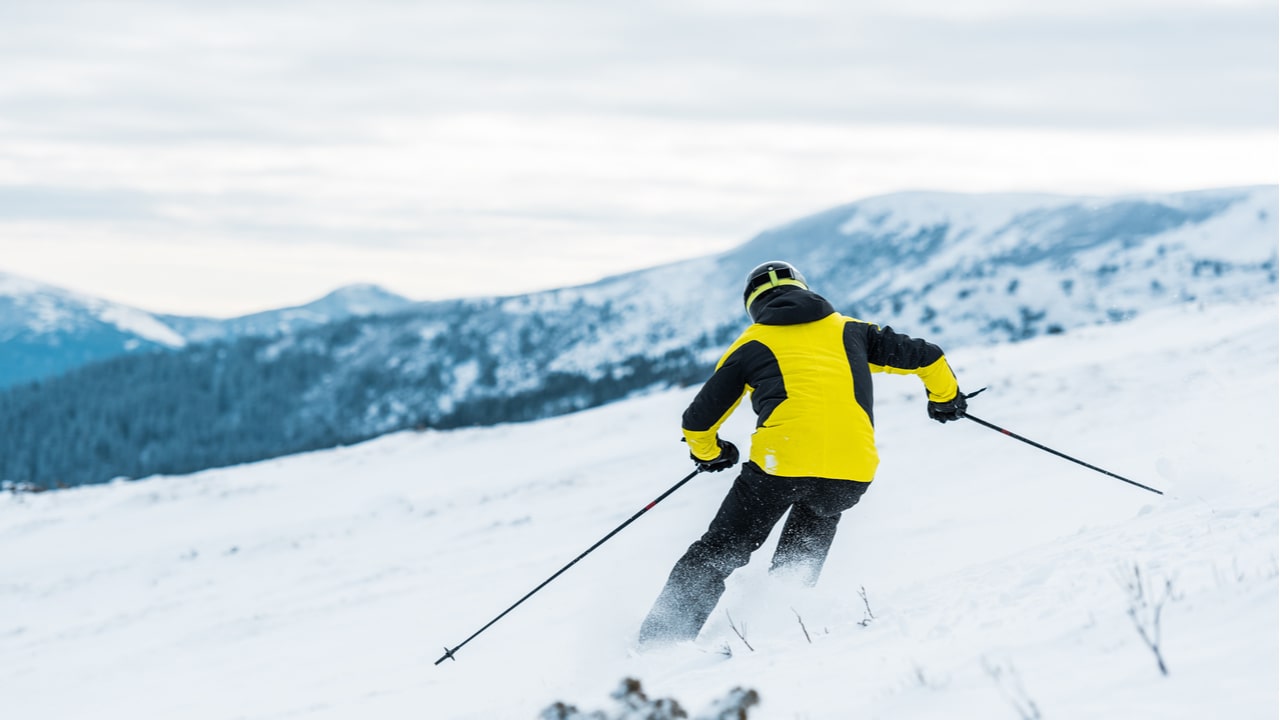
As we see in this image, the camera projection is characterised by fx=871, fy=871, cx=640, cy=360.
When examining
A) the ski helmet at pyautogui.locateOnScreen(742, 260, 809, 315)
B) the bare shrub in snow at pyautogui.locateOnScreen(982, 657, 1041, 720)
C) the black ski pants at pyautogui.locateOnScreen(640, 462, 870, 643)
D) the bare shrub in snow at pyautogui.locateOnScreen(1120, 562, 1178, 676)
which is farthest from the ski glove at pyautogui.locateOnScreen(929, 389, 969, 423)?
the bare shrub in snow at pyautogui.locateOnScreen(982, 657, 1041, 720)

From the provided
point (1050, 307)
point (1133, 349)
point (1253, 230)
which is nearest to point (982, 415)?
point (1133, 349)

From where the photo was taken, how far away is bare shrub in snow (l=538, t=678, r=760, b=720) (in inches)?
124

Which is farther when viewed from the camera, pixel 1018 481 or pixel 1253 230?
pixel 1253 230

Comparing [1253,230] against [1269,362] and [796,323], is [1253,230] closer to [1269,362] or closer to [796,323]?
[1269,362]

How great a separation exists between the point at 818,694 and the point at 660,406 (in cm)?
2045

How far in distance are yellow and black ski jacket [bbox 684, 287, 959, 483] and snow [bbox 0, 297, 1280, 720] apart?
0.82 metres

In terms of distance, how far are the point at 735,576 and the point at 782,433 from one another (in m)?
1.49

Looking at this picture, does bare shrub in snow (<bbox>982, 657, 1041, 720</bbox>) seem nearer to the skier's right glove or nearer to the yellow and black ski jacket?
the yellow and black ski jacket

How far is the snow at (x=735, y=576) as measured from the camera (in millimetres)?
2971

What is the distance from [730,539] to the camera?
4715mm

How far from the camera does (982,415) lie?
565 inches

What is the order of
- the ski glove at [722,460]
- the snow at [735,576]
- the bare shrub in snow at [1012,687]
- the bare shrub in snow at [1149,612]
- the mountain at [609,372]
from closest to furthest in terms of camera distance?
the bare shrub in snow at [1012,687]
the bare shrub in snow at [1149,612]
the snow at [735,576]
the ski glove at [722,460]
the mountain at [609,372]

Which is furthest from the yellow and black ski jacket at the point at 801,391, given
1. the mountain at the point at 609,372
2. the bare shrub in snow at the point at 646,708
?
the mountain at the point at 609,372

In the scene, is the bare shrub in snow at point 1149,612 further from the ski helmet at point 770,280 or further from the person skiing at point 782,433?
the ski helmet at point 770,280
